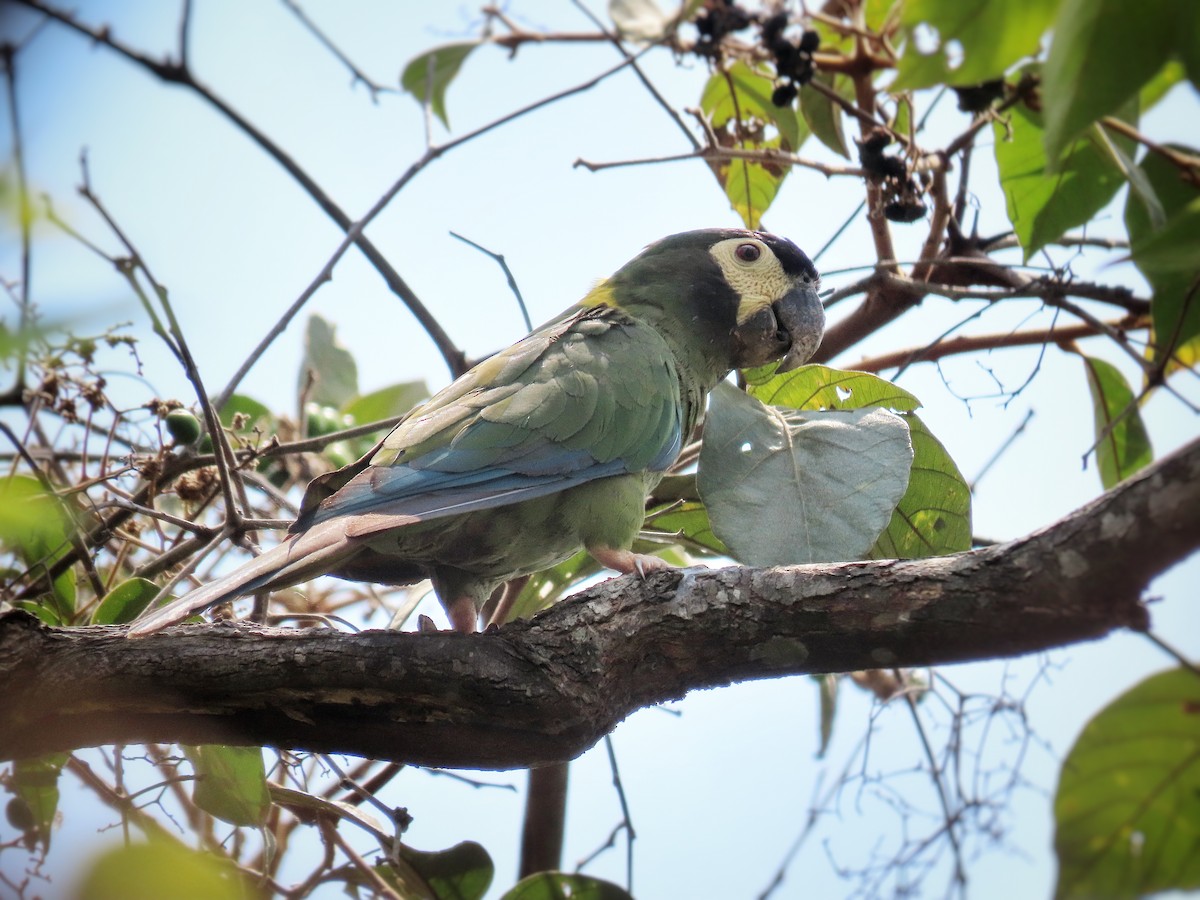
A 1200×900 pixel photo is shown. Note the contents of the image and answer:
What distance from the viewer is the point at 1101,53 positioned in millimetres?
1309

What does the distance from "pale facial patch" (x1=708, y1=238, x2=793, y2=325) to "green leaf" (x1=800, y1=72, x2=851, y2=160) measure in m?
A: 0.41

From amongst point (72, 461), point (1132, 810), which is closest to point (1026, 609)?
point (1132, 810)

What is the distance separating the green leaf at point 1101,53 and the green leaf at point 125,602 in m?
2.34

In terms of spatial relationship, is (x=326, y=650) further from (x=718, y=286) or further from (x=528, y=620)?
(x=718, y=286)

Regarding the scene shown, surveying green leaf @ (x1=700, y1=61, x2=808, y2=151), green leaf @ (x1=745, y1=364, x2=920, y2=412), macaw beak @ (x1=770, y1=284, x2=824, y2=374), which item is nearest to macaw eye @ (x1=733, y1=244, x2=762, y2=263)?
macaw beak @ (x1=770, y1=284, x2=824, y2=374)

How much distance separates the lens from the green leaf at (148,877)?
78 centimetres

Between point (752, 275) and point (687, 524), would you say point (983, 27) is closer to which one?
point (687, 524)

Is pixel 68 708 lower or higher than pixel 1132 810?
higher

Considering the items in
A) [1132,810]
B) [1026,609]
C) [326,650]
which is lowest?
[1132,810]

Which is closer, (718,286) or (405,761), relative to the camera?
(405,761)

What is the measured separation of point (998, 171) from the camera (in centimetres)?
273

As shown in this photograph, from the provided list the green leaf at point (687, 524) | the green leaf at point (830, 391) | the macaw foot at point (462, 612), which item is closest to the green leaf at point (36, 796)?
the macaw foot at point (462, 612)

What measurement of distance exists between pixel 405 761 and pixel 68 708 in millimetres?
700

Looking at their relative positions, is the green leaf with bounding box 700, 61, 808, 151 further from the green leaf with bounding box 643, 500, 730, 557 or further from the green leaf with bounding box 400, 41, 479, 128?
the green leaf with bounding box 643, 500, 730, 557
